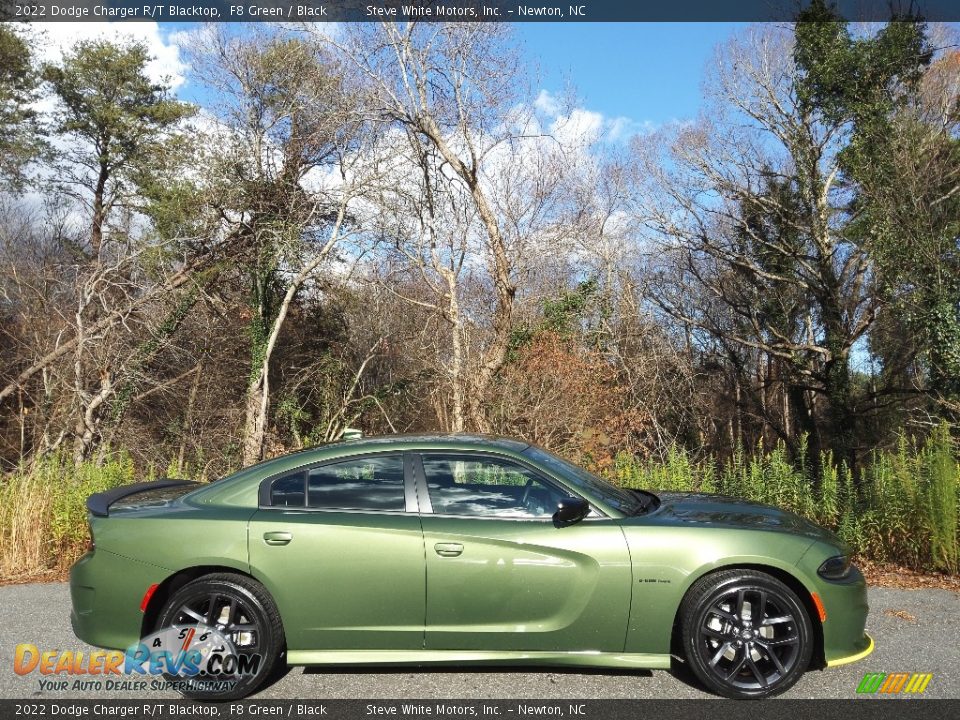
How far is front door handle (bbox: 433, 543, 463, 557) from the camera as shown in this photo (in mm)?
4008

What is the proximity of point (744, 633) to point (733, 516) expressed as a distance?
686 mm

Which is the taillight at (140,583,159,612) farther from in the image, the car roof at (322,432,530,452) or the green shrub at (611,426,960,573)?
the green shrub at (611,426,960,573)

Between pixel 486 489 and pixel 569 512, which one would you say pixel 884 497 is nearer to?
pixel 569 512

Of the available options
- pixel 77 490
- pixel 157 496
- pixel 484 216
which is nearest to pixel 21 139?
pixel 484 216

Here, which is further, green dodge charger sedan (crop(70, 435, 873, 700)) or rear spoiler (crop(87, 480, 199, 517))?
rear spoiler (crop(87, 480, 199, 517))

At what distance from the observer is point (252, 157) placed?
20125mm

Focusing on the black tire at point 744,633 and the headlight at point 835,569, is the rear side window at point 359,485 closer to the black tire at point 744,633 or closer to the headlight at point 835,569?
the black tire at point 744,633

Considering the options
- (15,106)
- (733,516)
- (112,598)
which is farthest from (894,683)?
(15,106)

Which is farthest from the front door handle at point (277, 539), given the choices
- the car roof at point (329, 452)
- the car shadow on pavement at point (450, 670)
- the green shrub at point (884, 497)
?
the green shrub at point (884, 497)

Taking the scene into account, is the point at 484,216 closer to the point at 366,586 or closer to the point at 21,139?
the point at 366,586

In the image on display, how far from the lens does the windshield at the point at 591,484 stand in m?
4.36

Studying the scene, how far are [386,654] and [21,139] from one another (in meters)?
29.3

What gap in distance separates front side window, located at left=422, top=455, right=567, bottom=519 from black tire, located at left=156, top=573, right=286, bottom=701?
1.08m

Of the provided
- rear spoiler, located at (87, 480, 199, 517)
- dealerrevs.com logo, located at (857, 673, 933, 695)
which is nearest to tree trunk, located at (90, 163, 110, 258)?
rear spoiler, located at (87, 480, 199, 517)
